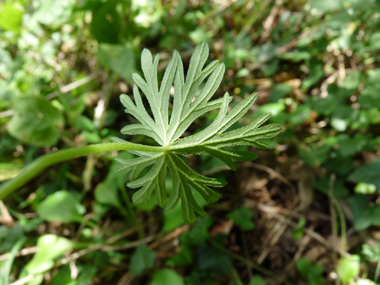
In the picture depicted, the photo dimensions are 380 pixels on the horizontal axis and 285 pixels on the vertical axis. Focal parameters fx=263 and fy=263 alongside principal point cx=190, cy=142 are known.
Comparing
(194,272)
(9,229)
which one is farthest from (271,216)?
(9,229)

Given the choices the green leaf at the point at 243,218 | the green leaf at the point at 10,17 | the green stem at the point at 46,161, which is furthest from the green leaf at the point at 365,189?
the green leaf at the point at 10,17

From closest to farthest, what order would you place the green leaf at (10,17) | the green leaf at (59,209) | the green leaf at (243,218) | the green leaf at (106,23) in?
the green leaf at (243,218) < the green leaf at (59,209) < the green leaf at (106,23) < the green leaf at (10,17)

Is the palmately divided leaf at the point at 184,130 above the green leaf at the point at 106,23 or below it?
below

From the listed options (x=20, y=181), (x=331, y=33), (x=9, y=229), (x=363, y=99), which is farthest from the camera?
(x=331, y=33)

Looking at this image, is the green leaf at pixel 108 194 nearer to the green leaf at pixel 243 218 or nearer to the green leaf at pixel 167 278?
the green leaf at pixel 167 278

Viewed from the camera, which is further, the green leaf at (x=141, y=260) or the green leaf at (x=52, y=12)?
the green leaf at (x=52, y=12)

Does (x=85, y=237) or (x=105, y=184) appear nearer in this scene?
(x=105, y=184)

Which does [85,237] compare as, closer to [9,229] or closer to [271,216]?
[9,229]
